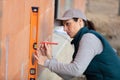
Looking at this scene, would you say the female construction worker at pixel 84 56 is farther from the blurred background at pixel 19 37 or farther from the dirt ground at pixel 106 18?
the dirt ground at pixel 106 18

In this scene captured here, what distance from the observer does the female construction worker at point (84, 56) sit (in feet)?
14.2

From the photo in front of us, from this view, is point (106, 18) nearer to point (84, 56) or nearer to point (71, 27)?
point (71, 27)

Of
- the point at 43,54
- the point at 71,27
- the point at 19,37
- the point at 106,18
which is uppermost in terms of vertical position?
the point at 71,27

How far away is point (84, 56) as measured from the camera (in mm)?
4293

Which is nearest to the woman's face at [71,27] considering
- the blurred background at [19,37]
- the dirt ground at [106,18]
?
the blurred background at [19,37]

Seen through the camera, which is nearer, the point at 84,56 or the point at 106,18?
the point at 84,56

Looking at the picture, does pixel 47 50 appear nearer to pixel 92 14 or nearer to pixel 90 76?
pixel 90 76

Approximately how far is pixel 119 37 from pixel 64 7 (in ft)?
10.2

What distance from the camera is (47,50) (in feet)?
15.4

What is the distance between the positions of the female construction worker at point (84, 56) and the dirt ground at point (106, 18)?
6871mm

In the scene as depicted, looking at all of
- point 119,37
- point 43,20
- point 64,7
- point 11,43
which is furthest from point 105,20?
point 11,43

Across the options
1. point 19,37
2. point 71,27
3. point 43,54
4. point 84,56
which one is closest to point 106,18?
point 19,37

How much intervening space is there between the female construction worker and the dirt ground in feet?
22.5

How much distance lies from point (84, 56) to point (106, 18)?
1215 cm
